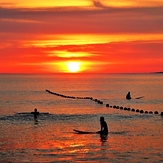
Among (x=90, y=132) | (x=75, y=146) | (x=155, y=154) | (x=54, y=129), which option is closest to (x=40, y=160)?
(x=75, y=146)

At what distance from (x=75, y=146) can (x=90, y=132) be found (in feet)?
18.6

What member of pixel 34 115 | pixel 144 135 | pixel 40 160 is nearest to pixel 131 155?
pixel 40 160

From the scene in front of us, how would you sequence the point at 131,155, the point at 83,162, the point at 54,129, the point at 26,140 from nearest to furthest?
the point at 83,162
the point at 131,155
the point at 26,140
the point at 54,129

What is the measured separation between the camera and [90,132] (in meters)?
37.2

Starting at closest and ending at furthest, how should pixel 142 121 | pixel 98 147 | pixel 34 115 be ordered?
pixel 98 147
pixel 142 121
pixel 34 115

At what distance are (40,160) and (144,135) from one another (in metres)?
11.8

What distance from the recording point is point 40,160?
27125 millimetres

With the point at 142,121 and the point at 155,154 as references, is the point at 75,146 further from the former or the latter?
the point at 142,121

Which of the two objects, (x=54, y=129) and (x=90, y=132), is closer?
(x=90, y=132)

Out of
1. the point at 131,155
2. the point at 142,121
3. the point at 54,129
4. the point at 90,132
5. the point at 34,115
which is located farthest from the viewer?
the point at 34,115

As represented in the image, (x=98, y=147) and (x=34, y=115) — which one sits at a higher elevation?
(x=34, y=115)

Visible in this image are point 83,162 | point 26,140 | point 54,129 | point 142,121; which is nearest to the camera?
point 83,162

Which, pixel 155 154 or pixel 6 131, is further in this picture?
pixel 6 131

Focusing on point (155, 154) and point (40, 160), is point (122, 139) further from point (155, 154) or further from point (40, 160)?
point (40, 160)
